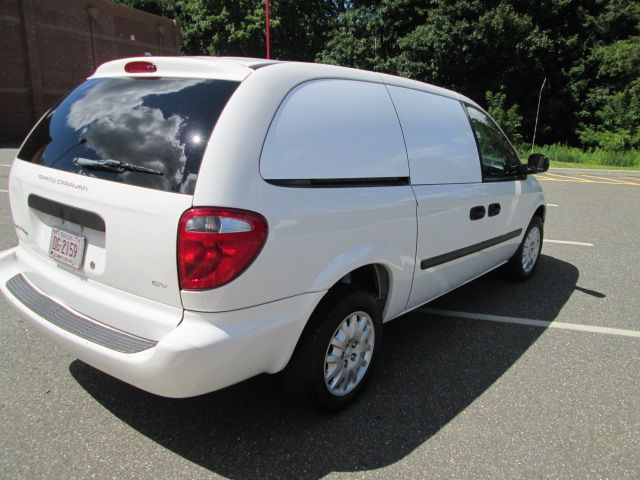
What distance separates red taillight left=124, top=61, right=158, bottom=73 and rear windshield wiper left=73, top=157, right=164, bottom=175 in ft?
1.78

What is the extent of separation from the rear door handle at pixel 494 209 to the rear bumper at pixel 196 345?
6.49ft

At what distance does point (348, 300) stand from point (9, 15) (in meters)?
24.5

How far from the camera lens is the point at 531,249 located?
4926mm

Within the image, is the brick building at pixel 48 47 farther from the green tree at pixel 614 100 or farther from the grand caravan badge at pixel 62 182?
the green tree at pixel 614 100

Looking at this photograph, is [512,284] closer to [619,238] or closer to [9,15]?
[619,238]

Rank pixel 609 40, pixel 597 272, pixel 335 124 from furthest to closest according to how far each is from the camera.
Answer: pixel 609 40 → pixel 597 272 → pixel 335 124

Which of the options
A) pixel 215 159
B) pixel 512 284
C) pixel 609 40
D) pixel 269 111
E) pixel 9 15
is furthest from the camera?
pixel 609 40

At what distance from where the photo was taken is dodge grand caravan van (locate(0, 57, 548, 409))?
1.97m

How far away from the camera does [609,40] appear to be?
2553 centimetres

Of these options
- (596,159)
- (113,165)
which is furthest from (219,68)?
(596,159)

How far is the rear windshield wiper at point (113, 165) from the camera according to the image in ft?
6.78

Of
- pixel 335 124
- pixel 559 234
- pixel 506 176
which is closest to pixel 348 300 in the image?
pixel 335 124

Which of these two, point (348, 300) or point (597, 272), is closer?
point (348, 300)

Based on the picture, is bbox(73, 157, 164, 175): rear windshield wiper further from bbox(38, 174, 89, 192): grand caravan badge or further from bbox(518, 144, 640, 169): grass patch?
bbox(518, 144, 640, 169): grass patch
